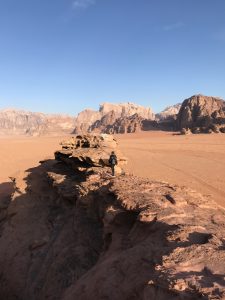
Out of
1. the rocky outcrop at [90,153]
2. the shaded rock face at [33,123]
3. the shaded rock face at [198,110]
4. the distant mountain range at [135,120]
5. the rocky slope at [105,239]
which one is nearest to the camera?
the rocky slope at [105,239]

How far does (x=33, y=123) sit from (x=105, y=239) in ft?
479

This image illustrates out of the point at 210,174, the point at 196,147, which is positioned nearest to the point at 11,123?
the point at 196,147

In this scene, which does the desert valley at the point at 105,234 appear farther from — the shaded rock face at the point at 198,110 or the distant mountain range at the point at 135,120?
the distant mountain range at the point at 135,120

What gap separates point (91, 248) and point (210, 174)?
1051 cm

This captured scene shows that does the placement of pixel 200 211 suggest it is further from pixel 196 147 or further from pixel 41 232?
pixel 196 147

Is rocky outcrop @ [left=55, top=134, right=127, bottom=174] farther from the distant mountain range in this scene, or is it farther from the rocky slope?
the distant mountain range

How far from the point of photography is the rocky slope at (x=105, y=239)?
3531mm

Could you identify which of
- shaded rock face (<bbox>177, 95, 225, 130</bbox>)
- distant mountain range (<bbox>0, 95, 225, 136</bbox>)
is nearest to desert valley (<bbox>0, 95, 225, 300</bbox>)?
shaded rock face (<bbox>177, 95, 225, 130</bbox>)

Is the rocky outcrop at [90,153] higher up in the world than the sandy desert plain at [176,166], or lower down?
higher up

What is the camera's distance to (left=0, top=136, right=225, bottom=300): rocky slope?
3.53 m

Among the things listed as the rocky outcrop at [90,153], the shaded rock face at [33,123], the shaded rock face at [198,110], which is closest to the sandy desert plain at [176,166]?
the rocky outcrop at [90,153]

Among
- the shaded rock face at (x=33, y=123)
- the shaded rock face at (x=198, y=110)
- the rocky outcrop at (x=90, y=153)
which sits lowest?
the shaded rock face at (x=33, y=123)

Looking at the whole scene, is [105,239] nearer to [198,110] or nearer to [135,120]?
[198,110]

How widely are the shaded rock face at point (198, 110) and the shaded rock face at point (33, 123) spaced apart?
42.8m
